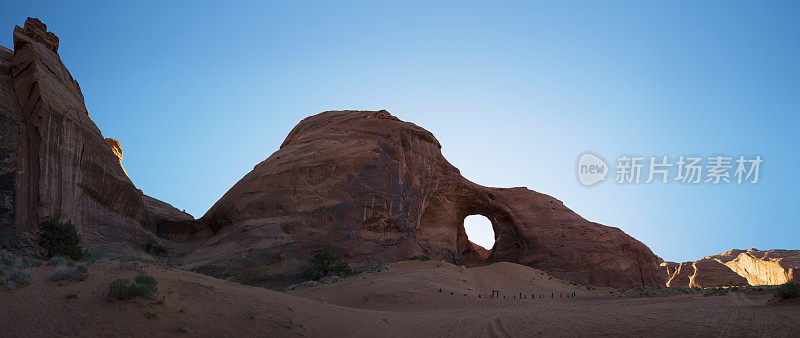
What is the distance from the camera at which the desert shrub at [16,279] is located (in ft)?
28.5

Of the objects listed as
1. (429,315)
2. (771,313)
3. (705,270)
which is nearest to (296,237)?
(429,315)

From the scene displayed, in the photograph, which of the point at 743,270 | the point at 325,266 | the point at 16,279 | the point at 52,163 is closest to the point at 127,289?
the point at 16,279

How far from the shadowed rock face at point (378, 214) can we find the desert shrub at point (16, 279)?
14187 millimetres

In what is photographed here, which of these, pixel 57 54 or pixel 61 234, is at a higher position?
pixel 57 54

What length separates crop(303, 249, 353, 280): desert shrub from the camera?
922 inches

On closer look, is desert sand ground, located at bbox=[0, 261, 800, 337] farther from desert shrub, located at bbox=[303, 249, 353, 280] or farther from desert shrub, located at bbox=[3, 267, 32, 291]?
desert shrub, located at bbox=[303, 249, 353, 280]

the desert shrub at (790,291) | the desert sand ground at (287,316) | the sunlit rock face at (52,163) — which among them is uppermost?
the sunlit rock face at (52,163)

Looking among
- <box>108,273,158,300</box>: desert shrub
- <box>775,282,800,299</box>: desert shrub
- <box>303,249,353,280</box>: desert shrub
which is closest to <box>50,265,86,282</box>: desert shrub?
<box>108,273,158,300</box>: desert shrub

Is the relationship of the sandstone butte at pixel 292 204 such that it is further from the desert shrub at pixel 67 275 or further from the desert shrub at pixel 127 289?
the desert shrub at pixel 127 289

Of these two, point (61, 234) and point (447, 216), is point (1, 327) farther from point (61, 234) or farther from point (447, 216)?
point (447, 216)

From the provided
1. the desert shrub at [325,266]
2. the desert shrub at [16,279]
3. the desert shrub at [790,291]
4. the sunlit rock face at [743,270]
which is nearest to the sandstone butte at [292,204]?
the desert shrub at [325,266]

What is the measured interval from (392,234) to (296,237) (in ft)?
23.3

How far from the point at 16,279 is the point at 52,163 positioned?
1555cm

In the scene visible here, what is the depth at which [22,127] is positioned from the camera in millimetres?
20703
